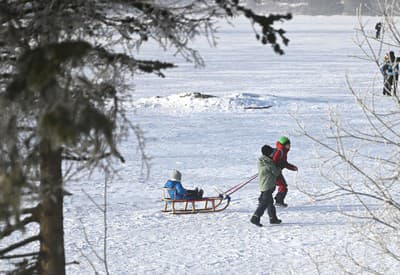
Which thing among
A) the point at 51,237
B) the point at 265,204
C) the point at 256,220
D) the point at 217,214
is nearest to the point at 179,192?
the point at 217,214

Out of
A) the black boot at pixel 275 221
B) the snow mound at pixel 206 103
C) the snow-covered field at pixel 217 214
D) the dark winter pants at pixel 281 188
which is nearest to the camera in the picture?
the snow-covered field at pixel 217 214

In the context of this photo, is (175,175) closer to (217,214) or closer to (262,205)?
(217,214)

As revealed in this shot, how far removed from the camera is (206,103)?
23.7 meters

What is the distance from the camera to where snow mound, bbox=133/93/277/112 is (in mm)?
23219

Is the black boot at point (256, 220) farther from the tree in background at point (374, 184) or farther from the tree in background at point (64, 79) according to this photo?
the tree in background at point (64, 79)

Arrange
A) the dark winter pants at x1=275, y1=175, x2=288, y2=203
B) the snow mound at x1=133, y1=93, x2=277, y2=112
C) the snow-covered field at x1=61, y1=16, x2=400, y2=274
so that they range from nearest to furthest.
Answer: the snow-covered field at x1=61, y1=16, x2=400, y2=274 → the dark winter pants at x1=275, y1=175, x2=288, y2=203 → the snow mound at x1=133, y1=93, x2=277, y2=112

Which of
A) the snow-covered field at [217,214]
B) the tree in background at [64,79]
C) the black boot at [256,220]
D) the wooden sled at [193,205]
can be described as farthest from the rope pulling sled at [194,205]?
the tree in background at [64,79]

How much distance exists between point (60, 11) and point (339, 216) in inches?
338

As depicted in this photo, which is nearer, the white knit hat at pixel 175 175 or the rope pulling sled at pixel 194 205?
the white knit hat at pixel 175 175

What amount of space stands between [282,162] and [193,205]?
1.61m

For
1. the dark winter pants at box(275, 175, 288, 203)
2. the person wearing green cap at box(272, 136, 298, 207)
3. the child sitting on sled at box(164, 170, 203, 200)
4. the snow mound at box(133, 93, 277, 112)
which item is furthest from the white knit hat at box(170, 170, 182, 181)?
the snow mound at box(133, 93, 277, 112)

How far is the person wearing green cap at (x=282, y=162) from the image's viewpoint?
10.9 meters

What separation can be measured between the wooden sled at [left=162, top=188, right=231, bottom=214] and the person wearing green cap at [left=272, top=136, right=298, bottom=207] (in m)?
0.91

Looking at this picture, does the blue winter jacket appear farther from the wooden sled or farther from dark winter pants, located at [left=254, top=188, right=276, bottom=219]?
dark winter pants, located at [left=254, top=188, right=276, bottom=219]
